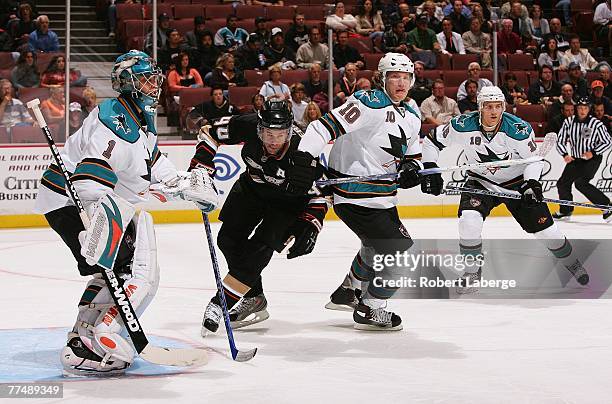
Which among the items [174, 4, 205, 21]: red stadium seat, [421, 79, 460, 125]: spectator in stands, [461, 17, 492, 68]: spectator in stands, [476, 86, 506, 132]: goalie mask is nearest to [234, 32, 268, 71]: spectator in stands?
[174, 4, 205, 21]: red stadium seat

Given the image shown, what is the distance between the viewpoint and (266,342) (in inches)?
183

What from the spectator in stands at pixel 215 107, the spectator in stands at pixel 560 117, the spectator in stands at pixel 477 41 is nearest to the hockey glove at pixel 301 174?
the spectator in stands at pixel 215 107

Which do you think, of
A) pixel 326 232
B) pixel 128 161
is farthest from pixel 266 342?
pixel 326 232

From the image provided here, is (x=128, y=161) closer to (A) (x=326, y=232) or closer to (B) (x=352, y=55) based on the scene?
(A) (x=326, y=232)

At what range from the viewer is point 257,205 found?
4.86 m

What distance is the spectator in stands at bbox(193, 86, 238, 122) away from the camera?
31.8ft

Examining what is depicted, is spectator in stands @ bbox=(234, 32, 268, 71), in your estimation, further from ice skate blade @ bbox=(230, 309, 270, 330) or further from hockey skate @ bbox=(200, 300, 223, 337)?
hockey skate @ bbox=(200, 300, 223, 337)

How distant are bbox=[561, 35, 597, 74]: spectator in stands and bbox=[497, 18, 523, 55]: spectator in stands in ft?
1.91

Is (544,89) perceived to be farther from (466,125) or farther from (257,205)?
(257,205)

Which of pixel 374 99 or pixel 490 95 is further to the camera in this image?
pixel 490 95

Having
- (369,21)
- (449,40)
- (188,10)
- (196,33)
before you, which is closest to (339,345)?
(196,33)

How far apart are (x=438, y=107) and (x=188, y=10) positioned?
274 centimetres

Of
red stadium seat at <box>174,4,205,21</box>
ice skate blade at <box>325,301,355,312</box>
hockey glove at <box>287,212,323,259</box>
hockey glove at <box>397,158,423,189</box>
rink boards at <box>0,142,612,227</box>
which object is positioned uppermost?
hockey glove at <box>397,158,423,189</box>

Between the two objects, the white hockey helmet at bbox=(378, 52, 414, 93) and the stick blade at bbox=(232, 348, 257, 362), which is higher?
the white hockey helmet at bbox=(378, 52, 414, 93)
